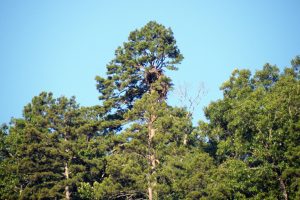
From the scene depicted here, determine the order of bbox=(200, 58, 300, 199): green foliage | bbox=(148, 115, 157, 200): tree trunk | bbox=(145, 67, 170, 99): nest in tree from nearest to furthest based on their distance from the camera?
bbox=(200, 58, 300, 199): green foliage < bbox=(148, 115, 157, 200): tree trunk < bbox=(145, 67, 170, 99): nest in tree

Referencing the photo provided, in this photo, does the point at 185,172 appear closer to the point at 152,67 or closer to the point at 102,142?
the point at 102,142

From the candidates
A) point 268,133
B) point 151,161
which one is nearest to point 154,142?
point 151,161

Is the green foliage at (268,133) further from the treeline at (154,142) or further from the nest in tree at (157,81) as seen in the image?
the nest in tree at (157,81)

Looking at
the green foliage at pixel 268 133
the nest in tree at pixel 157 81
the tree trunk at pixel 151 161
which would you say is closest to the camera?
the green foliage at pixel 268 133

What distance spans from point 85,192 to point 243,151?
1348cm

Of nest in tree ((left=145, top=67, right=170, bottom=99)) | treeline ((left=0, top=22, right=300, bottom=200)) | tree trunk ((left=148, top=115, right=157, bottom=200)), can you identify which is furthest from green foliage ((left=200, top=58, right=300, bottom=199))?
nest in tree ((left=145, top=67, right=170, bottom=99))

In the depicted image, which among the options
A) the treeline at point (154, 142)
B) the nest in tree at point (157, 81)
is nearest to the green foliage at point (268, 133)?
the treeline at point (154, 142)

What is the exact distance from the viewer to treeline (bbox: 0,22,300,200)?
30219 mm

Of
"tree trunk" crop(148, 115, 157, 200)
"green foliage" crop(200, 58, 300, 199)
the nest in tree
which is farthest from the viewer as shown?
the nest in tree

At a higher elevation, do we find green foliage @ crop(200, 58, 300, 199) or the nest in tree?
the nest in tree

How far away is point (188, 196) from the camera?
101ft

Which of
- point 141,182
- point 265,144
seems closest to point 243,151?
point 265,144

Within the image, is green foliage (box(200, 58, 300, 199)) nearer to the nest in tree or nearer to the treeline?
the treeline

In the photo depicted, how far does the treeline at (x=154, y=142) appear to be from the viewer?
3022cm
